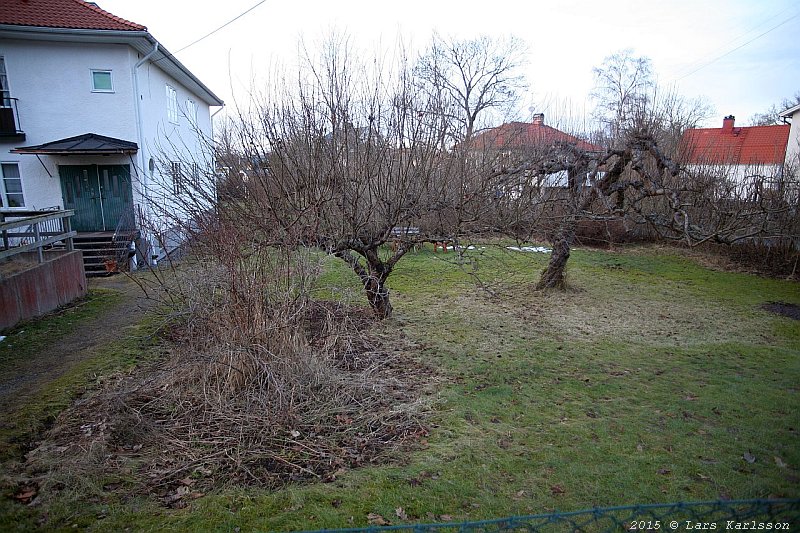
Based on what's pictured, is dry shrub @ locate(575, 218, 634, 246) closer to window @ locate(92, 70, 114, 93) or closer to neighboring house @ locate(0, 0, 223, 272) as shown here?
neighboring house @ locate(0, 0, 223, 272)

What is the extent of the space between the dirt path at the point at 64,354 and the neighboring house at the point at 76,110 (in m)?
4.27

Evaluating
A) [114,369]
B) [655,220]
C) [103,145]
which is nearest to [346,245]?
[114,369]

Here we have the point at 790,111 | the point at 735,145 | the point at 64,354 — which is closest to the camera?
the point at 64,354

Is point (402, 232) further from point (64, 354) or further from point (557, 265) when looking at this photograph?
point (64, 354)

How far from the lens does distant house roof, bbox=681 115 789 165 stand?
13477 millimetres

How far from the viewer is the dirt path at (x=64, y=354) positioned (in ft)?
17.1

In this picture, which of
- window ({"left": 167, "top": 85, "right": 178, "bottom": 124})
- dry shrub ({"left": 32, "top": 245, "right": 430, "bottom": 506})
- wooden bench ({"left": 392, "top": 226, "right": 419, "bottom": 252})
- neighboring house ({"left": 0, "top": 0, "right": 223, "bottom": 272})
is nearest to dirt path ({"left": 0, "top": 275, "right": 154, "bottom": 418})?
dry shrub ({"left": 32, "top": 245, "right": 430, "bottom": 506})

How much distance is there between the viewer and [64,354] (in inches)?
254

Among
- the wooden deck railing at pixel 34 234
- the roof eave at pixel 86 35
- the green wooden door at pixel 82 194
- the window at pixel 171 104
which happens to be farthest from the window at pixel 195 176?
the window at pixel 171 104

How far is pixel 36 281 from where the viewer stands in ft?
26.9

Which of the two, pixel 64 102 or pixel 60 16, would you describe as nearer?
pixel 60 16

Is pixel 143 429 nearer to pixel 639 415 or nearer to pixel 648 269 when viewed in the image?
pixel 639 415

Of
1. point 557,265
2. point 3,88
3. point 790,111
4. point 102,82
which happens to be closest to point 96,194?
point 102,82

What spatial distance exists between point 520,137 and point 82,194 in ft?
38.9
